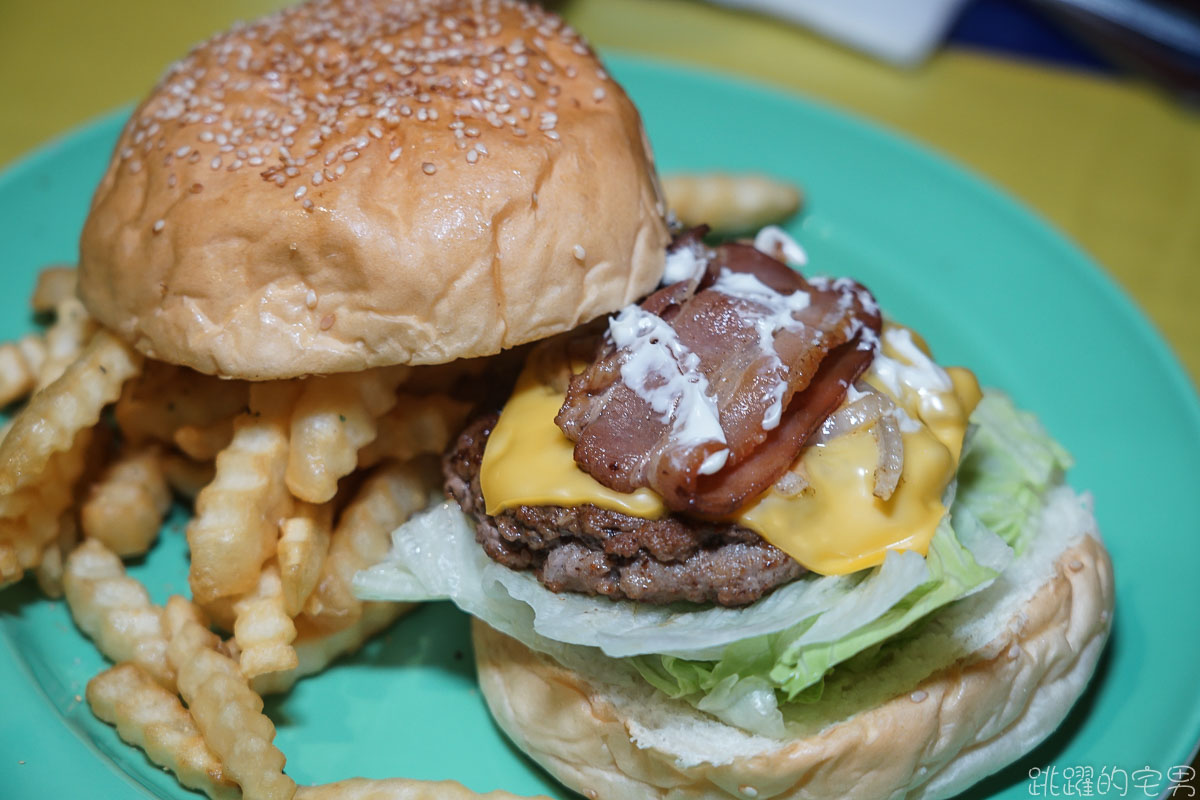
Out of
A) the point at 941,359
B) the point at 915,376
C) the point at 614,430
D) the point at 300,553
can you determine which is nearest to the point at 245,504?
the point at 300,553

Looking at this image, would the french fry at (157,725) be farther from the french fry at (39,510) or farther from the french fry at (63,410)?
the french fry at (63,410)

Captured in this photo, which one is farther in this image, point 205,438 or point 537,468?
point 205,438

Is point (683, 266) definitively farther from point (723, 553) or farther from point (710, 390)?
point (723, 553)

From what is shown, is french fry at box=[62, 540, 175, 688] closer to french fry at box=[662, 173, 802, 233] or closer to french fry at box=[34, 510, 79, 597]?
french fry at box=[34, 510, 79, 597]

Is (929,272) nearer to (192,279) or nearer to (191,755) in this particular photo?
(192,279)

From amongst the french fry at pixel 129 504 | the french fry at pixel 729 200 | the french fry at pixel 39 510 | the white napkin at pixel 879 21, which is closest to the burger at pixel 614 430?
the french fry at pixel 39 510

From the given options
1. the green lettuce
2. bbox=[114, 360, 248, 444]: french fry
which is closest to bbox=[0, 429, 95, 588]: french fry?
bbox=[114, 360, 248, 444]: french fry

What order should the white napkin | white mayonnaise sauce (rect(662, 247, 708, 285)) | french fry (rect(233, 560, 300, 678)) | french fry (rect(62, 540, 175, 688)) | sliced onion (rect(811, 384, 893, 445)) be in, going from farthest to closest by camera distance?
the white napkin, white mayonnaise sauce (rect(662, 247, 708, 285)), french fry (rect(62, 540, 175, 688)), sliced onion (rect(811, 384, 893, 445)), french fry (rect(233, 560, 300, 678))
